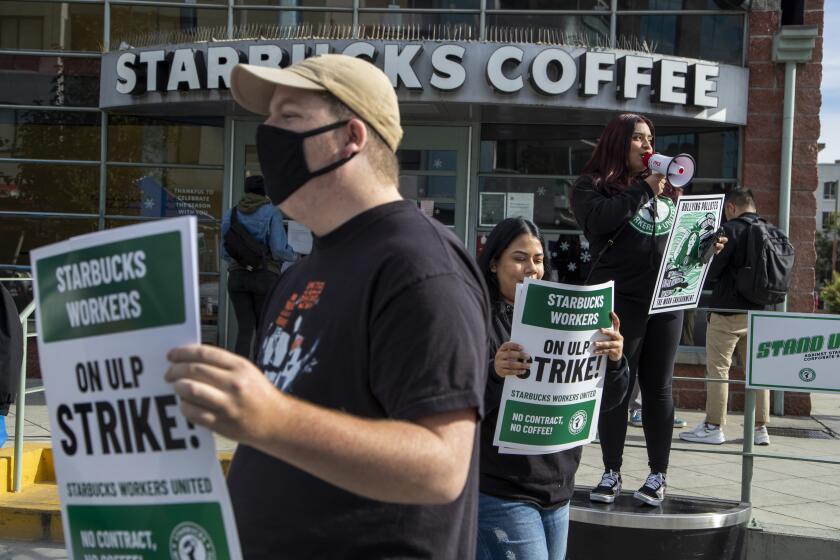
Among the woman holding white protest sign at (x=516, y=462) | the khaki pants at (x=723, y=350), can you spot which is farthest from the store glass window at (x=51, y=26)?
the woman holding white protest sign at (x=516, y=462)

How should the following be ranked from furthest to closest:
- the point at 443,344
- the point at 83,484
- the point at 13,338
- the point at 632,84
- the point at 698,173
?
the point at 698,173, the point at 632,84, the point at 13,338, the point at 83,484, the point at 443,344

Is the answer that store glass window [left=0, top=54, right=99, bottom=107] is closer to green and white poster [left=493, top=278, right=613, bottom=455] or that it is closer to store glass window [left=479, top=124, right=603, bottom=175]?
store glass window [left=479, top=124, right=603, bottom=175]

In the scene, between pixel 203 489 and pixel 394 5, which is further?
pixel 394 5

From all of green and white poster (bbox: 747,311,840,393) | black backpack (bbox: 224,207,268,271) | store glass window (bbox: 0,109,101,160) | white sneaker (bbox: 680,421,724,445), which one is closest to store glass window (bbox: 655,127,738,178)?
white sneaker (bbox: 680,421,724,445)

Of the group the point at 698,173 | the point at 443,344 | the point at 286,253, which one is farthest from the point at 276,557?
the point at 698,173

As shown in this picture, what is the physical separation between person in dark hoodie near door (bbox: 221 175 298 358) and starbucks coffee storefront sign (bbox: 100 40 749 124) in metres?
1.81

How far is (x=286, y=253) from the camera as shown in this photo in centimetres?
845

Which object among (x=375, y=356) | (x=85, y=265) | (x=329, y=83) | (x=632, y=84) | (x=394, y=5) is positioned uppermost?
(x=394, y=5)

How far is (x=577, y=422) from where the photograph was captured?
3.83m

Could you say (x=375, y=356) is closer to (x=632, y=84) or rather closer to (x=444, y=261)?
(x=444, y=261)

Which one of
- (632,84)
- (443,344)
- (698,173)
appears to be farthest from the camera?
(698,173)

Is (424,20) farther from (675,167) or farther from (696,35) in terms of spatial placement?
(675,167)

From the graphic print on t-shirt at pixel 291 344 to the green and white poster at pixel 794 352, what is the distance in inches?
165

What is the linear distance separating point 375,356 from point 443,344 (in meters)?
0.13
